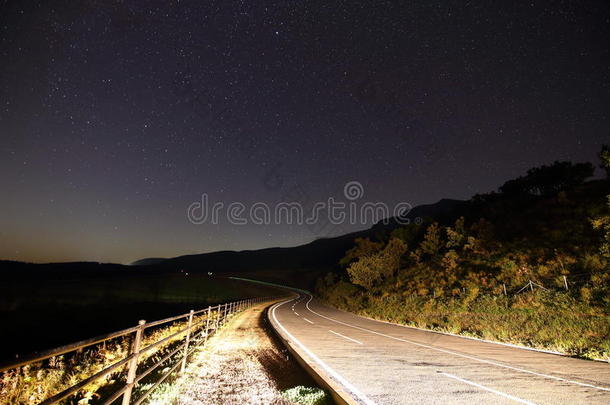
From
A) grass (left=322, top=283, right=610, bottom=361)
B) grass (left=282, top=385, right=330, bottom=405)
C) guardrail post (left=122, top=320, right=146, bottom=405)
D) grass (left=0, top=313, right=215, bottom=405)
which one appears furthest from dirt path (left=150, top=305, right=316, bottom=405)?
grass (left=322, top=283, right=610, bottom=361)

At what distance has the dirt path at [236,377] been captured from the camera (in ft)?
17.0

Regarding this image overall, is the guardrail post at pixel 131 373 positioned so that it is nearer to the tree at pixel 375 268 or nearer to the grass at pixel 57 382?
the grass at pixel 57 382

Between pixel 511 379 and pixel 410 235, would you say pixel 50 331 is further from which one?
pixel 410 235

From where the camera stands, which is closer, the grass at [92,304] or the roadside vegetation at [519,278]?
the roadside vegetation at [519,278]

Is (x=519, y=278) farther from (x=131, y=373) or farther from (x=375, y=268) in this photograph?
(x=131, y=373)

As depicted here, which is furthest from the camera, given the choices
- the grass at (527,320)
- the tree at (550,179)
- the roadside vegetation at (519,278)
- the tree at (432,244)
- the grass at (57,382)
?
the tree at (550,179)

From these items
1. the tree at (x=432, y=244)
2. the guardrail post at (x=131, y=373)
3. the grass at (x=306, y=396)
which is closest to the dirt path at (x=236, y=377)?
the grass at (x=306, y=396)

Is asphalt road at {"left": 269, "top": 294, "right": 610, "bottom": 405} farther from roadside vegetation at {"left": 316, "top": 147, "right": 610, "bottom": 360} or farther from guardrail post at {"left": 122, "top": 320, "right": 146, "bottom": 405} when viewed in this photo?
guardrail post at {"left": 122, "top": 320, "right": 146, "bottom": 405}

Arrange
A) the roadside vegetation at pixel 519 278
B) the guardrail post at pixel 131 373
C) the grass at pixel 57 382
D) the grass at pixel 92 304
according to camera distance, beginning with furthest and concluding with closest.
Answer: the grass at pixel 92 304
the roadside vegetation at pixel 519 278
the grass at pixel 57 382
the guardrail post at pixel 131 373

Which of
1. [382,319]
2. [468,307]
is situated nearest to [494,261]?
[468,307]

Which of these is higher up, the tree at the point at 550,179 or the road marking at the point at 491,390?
the tree at the point at 550,179

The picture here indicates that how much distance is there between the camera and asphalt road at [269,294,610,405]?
538 centimetres

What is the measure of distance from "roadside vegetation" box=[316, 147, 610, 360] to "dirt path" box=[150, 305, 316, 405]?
9.30 meters

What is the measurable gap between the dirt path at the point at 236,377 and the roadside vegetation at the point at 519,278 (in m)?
9.30
